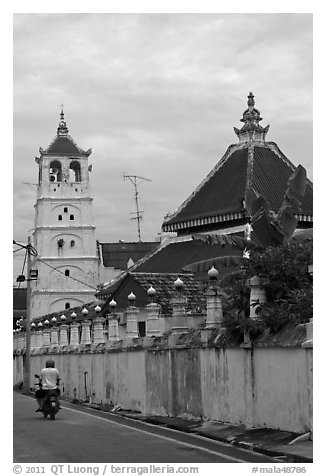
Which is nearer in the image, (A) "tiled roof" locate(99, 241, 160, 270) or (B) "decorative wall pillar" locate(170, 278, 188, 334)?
(B) "decorative wall pillar" locate(170, 278, 188, 334)

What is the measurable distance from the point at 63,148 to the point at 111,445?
6693 cm

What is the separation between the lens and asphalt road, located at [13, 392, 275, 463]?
41.5 ft

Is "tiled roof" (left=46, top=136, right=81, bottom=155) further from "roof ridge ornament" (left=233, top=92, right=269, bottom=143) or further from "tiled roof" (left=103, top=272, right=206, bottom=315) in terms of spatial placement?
"tiled roof" (left=103, top=272, right=206, bottom=315)

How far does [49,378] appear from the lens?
2002 cm

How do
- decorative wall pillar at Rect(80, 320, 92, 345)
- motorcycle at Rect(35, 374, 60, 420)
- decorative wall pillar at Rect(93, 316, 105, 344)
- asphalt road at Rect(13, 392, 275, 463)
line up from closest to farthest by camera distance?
asphalt road at Rect(13, 392, 275, 463) → motorcycle at Rect(35, 374, 60, 420) → decorative wall pillar at Rect(93, 316, 105, 344) → decorative wall pillar at Rect(80, 320, 92, 345)

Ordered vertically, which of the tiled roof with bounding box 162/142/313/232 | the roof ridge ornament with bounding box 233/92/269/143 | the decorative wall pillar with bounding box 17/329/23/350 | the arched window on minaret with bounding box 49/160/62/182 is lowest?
the decorative wall pillar with bounding box 17/329/23/350

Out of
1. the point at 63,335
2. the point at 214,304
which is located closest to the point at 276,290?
the point at 214,304

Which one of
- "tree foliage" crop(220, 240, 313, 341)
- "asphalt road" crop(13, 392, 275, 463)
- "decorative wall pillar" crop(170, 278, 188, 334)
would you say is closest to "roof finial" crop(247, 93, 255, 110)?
"decorative wall pillar" crop(170, 278, 188, 334)

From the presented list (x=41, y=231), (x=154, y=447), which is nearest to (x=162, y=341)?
(x=154, y=447)

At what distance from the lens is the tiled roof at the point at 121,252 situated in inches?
3401

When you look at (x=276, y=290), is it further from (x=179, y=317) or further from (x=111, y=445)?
(x=179, y=317)

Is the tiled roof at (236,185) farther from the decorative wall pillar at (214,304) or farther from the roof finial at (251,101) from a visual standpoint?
the decorative wall pillar at (214,304)

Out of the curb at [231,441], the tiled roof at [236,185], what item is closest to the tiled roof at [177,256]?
the tiled roof at [236,185]

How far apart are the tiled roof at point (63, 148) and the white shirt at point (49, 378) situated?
6047 centimetres
